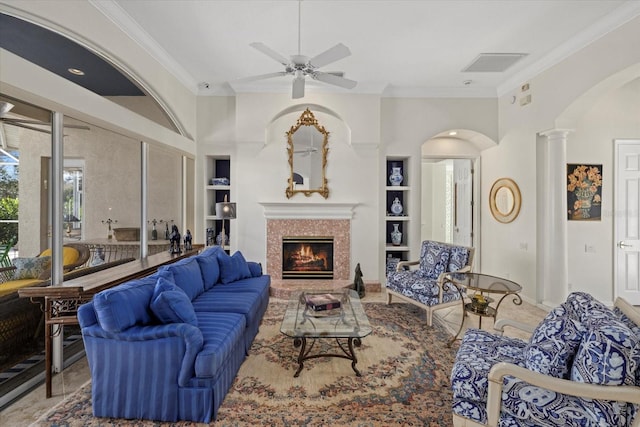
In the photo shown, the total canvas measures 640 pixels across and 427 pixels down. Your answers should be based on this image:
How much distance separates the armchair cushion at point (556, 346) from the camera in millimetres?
1640

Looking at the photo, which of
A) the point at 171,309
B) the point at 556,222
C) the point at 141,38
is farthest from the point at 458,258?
the point at 141,38

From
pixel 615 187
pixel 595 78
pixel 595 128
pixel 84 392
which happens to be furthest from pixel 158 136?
pixel 615 187

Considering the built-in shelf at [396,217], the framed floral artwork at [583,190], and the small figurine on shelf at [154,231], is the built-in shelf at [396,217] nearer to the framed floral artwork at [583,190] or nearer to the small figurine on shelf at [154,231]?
the framed floral artwork at [583,190]

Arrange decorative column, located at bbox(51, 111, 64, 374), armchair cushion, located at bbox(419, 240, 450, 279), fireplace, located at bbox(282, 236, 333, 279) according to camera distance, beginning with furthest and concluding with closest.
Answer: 1. fireplace, located at bbox(282, 236, 333, 279)
2. armchair cushion, located at bbox(419, 240, 450, 279)
3. decorative column, located at bbox(51, 111, 64, 374)

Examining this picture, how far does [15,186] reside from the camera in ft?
7.99

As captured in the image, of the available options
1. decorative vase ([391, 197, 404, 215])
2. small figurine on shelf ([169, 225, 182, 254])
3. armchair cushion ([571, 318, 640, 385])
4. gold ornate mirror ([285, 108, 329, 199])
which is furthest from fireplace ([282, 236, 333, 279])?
armchair cushion ([571, 318, 640, 385])

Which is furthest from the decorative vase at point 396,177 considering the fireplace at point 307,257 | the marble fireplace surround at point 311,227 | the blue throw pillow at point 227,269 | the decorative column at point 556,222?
the blue throw pillow at point 227,269

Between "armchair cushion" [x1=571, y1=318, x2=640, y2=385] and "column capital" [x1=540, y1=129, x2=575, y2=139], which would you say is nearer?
"armchair cushion" [x1=571, y1=318, x2=640, y2=385]

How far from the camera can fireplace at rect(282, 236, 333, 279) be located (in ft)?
17.7

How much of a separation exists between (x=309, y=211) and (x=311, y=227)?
11.0 inches

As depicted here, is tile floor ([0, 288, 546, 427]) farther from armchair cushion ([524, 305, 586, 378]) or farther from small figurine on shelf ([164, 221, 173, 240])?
armchair cushion ([524, 305, 586, 378])

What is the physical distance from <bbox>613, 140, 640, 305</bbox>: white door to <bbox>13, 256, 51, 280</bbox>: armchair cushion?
6774mm

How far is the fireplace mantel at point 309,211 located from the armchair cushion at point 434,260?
141cm

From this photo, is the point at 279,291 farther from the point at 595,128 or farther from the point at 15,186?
the point at 595,128
